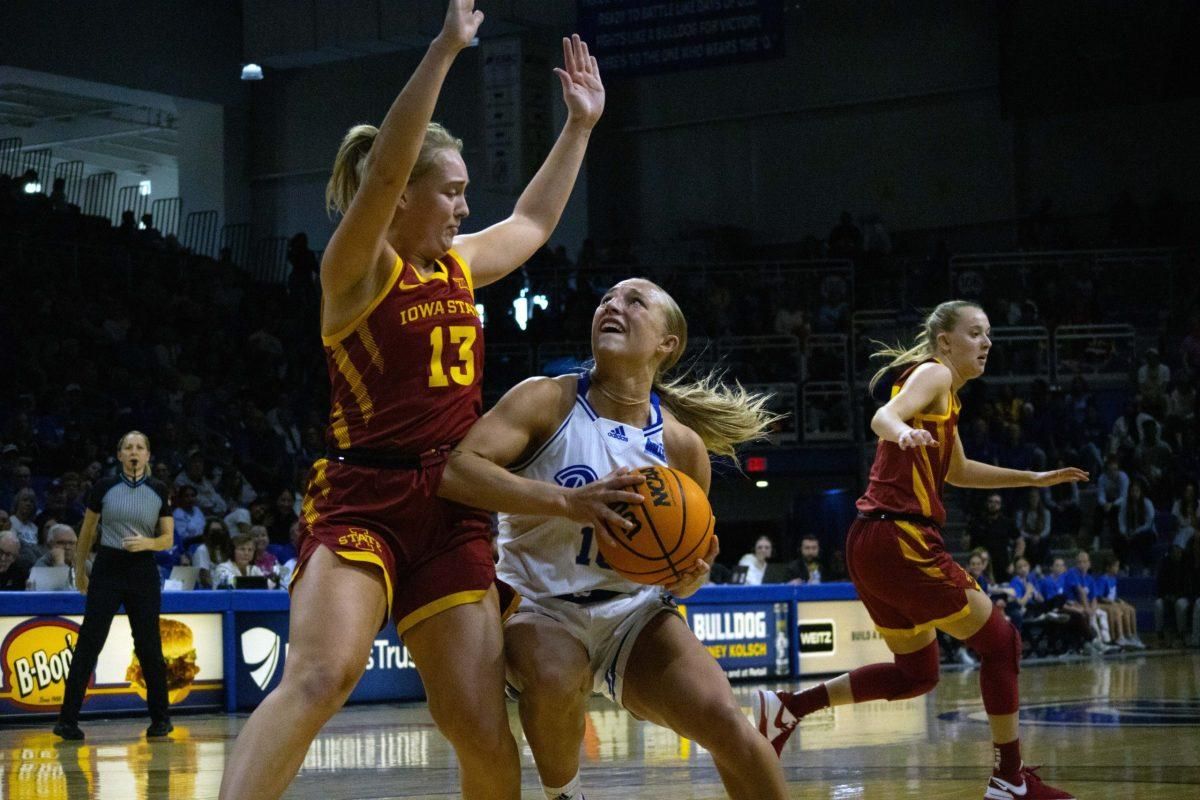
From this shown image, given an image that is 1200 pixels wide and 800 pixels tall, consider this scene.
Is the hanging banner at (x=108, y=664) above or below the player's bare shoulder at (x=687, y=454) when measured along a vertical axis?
below

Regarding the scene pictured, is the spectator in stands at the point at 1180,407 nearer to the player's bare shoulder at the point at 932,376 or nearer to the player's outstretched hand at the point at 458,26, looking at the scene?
the player's bare shoulder at the point at 932,376

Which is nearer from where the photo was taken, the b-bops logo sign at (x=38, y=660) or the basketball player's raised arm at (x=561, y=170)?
the basketball player's raised arm at (x=561, y=170)

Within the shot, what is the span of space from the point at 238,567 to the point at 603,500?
918cm

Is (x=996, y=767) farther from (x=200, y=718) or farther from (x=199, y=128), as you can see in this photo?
(x=199, y=128)

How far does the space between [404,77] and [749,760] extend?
76.1 feet

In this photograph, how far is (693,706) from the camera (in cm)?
420

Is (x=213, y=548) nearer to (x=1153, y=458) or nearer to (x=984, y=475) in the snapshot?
(x=984, y=475)

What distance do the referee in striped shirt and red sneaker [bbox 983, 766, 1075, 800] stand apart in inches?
215

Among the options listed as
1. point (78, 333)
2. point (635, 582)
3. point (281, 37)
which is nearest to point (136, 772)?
point (635, 582)

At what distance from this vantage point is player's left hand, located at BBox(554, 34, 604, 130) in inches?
194

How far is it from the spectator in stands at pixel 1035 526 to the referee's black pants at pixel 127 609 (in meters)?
11.3

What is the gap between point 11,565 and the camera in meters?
11.6

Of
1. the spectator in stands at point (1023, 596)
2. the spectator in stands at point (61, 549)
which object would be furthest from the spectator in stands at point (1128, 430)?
the spectator in stands at point (61, 549)

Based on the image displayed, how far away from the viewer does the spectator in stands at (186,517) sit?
46.1 feet
